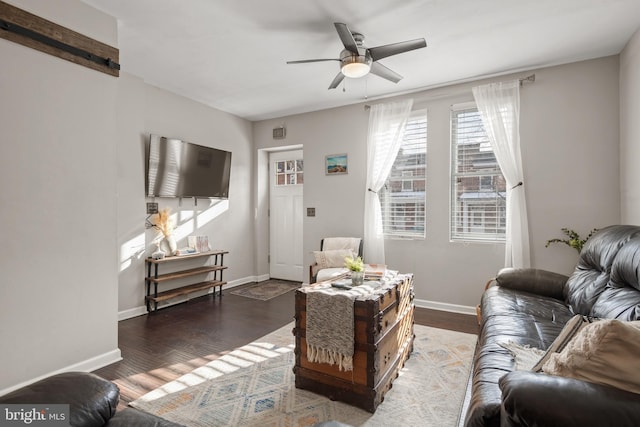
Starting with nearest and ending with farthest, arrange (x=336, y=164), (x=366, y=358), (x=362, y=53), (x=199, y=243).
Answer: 1. (x=366, y=358)
2. (x=362, y=53)
3. (x=199, y=243)
4. (x=336, y=164)

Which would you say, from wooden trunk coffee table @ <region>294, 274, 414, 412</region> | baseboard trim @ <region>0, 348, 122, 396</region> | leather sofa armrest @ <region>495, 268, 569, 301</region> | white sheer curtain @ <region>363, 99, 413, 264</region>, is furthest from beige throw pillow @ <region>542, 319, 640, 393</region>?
white sheer curtain @ <region>363, 99, 413, 264</region>

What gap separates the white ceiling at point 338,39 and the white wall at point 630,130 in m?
0.19

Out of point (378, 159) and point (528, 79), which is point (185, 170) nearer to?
point (378, 159)

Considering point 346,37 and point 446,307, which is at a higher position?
point 346,37

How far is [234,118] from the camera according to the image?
5.27 m

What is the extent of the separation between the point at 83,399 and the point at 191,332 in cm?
239

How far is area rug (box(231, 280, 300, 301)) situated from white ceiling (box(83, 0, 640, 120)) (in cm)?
291

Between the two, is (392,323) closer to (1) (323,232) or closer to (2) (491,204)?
(2) (491,204)

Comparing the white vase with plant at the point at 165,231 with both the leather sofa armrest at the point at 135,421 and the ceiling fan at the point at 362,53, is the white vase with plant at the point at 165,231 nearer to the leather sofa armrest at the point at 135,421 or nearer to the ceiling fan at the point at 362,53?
the ceiling fan at the point at 362,53

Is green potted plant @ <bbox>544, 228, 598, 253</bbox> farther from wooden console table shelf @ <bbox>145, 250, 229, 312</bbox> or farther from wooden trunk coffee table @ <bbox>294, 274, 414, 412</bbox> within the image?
wooden console table shelf @ <bbox>145, 250, 229, 312</bbox>

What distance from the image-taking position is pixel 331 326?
6.72ft

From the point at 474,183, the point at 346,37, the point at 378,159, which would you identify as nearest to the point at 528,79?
the point at 474,183

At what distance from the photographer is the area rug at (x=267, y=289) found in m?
4.73

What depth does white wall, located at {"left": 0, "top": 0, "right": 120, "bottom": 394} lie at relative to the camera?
2129 mm
